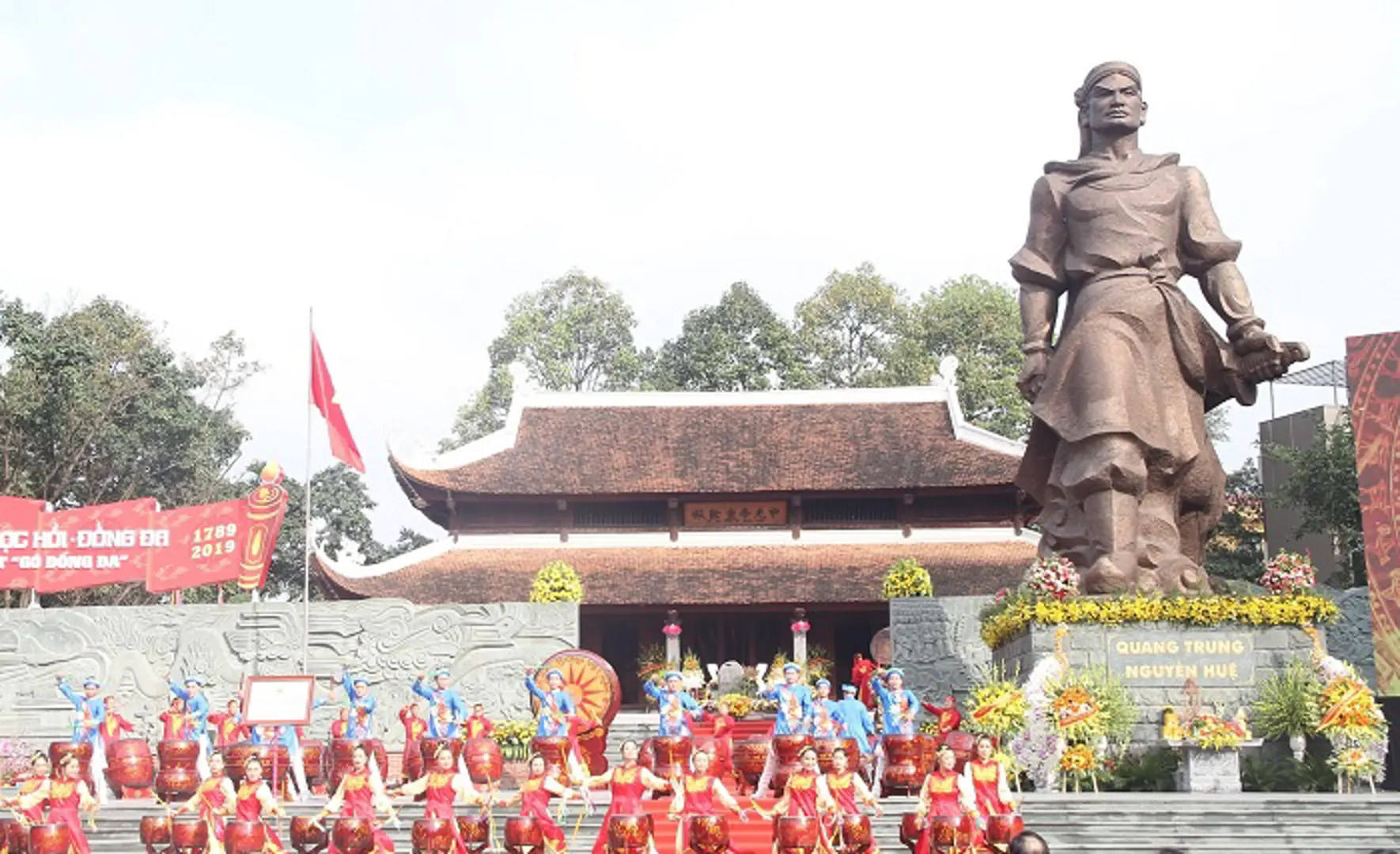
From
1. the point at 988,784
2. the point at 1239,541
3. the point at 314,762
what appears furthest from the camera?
the point at 1239,541

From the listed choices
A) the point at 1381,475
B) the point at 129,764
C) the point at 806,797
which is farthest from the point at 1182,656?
the point at 129,764

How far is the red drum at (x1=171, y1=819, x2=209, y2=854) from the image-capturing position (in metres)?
11.0

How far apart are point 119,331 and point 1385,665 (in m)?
27.6

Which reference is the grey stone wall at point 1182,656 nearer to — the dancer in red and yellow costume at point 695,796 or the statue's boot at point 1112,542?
the statue's boot at point 1112,542

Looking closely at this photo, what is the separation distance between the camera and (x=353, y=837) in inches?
418

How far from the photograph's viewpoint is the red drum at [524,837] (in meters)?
10.7

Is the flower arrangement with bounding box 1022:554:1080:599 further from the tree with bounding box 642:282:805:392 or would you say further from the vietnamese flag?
the tree with bounding box 642:282:805:392

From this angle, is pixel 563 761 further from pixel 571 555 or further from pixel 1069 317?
pixel 571 555

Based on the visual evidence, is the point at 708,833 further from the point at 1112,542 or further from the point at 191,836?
the point at 1112,542

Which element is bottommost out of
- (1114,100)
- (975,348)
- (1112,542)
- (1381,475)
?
(1112,542)

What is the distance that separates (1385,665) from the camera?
61.5ft

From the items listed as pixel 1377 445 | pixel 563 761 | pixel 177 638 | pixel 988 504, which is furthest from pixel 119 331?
pixel 1377 445

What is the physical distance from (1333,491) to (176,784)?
67.8 feet

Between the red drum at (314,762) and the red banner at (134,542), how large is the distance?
217 inches
